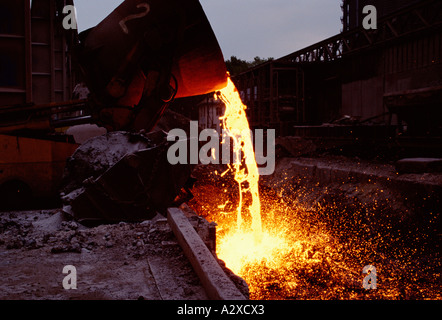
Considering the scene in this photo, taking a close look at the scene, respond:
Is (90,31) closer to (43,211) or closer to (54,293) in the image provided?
(43,211)

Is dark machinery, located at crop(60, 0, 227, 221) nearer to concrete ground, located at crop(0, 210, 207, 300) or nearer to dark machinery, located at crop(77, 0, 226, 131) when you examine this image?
dark machinery, located at crop(77, 0, 226, 131)

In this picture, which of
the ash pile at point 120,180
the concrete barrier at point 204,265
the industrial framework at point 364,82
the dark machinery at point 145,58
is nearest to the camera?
the concrete barrier at point 204,265

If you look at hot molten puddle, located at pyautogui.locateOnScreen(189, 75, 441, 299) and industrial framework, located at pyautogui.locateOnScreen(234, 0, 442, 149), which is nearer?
hot molten puddle, located at pyautogui.locateOnScreen(189, 75, 441, 299)

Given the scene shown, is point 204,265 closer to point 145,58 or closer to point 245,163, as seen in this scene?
point 145,58

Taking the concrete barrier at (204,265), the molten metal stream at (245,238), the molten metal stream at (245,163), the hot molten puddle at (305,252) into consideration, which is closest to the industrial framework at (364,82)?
the molten metal stream at (245,163)

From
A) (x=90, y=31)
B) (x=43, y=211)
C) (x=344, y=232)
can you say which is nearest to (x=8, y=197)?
(x=43, y=211)

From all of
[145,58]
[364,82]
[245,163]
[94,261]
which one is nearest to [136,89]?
[145,58]

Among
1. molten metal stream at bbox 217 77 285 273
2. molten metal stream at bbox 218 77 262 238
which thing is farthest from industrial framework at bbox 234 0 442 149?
molten metal stream at bbox 217 77 285 273

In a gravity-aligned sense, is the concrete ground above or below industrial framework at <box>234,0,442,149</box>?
below

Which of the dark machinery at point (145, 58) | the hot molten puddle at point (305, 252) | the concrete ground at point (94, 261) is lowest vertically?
the hot molten puddle at point (305, 252)

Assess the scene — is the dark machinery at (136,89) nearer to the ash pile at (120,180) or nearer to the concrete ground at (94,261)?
the ash pile at (120,180)

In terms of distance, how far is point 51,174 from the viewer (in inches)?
203

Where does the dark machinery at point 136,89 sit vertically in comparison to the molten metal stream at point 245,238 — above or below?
above

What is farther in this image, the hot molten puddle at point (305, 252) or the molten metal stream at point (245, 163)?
the molten metal stream at point (245, 163)
